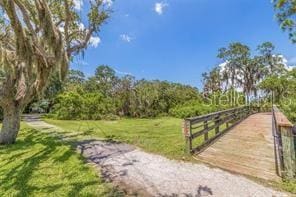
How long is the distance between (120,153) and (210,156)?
249cm

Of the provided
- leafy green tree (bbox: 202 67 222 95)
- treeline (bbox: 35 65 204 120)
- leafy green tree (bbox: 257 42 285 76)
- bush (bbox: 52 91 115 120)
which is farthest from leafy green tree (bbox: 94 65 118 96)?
leafy green tree (bbox: 257 42 285 76)

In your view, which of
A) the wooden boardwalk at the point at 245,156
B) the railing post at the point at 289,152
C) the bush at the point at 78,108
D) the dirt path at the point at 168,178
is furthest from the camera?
A: the bush at the point at 78,108

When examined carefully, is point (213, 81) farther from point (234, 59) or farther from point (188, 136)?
point (188, 136)

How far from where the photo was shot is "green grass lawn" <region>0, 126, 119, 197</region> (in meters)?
4.04

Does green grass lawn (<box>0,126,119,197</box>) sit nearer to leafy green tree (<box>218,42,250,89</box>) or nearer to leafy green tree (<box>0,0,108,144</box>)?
leafy green tree (<box>0,0,108,144</box>)

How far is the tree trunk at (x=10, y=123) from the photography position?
26.7 ft

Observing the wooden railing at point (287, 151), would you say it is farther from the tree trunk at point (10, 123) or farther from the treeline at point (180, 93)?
the treeline at point (180, 93)

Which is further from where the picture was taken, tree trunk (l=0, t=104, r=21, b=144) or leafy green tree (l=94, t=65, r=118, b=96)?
leafy green tree (l=94, t=65, r=118, b=96)

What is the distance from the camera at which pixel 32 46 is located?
21.3 ft

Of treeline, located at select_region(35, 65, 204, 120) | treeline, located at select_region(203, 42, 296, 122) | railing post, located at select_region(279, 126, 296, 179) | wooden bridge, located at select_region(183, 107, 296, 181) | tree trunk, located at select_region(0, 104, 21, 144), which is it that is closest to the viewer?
railing post, located at select_region(279, 126, 296, 179)

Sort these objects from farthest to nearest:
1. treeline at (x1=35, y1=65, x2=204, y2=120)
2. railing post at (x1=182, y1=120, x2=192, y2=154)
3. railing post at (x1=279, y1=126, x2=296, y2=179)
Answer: treeline at (x1=35, y1=65, x2=204, y2=120), railing post at (x1=182, y1=120, x2=192, y2=154), railing post at (x1=279, y1=126, x2=296, y2=179)

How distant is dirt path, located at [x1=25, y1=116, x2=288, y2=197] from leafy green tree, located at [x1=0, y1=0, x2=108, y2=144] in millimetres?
3211

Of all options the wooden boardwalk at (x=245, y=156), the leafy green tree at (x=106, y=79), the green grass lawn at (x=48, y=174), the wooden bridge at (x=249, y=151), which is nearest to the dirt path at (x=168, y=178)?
the green grass lawn at (x=48, y=174)

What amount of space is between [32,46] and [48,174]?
366cm
